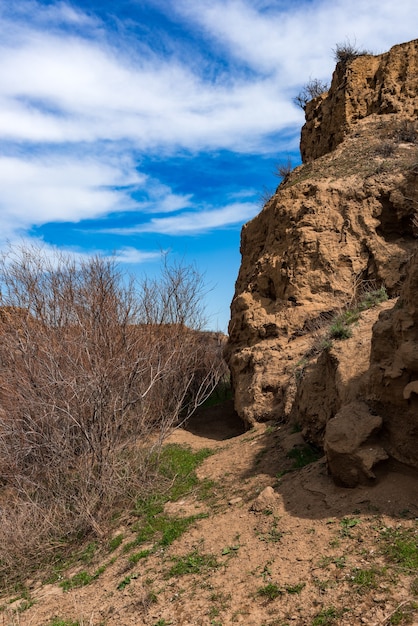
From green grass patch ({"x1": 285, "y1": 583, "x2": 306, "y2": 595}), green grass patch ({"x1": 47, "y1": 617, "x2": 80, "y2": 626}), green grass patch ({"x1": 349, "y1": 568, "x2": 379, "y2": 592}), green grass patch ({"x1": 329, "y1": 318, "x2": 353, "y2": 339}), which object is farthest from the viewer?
green grass patch ({"x1": 329, "y1": 318, "x2": 353, "y2": 339})

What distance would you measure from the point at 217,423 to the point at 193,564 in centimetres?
822

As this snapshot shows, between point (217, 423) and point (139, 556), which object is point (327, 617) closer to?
point (139, 556)

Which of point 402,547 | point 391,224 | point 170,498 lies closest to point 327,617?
point 402,547

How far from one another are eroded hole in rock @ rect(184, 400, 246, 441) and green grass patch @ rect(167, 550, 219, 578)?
5.92 metres

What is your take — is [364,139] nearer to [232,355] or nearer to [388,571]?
[232,355]

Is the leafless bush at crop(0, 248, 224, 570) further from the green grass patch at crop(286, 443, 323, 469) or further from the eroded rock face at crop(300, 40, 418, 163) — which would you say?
the eroded rock face at crop(300, 40, 418, 163)

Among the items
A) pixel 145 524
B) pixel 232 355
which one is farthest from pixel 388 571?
pixel 232 355

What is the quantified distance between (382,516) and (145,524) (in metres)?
3.56

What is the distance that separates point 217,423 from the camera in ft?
44.1

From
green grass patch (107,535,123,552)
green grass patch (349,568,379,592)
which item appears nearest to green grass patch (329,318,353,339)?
green grass patch (349,568,379,592)

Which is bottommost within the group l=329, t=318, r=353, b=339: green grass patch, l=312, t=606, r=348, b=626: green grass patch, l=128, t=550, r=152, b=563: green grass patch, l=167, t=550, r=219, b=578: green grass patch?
l=128, t=550, r=152, b=563: green grass patch

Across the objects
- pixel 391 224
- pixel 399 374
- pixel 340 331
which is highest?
pixel 391 224

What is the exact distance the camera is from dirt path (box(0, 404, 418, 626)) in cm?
382

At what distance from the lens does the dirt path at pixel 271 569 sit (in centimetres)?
382
